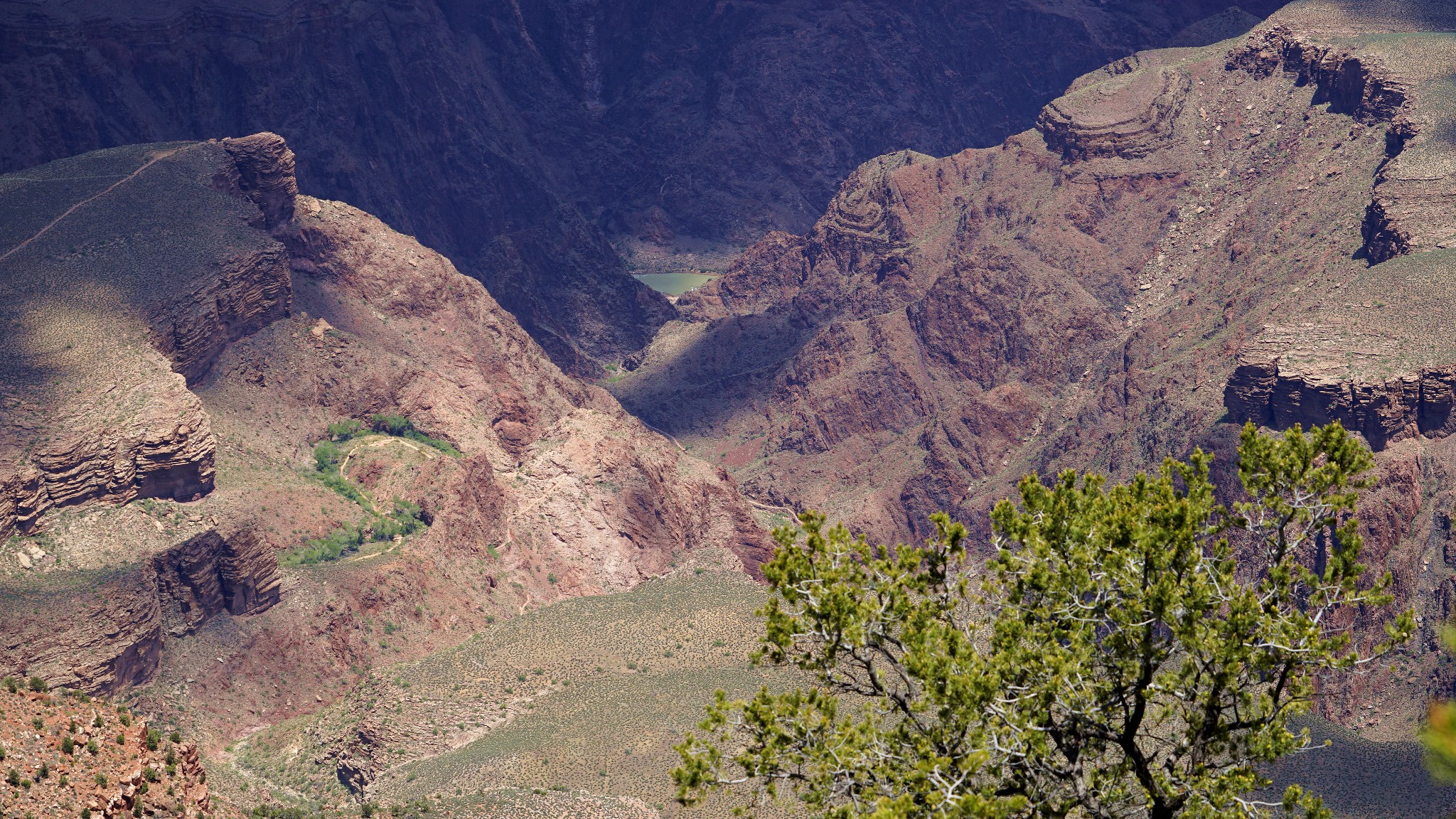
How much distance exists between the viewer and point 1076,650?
1657 inches

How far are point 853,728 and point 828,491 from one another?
123m

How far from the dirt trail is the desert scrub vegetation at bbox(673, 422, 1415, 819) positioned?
93.4m

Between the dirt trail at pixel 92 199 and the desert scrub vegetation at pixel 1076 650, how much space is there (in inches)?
3676

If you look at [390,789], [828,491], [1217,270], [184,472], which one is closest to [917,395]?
[828,491]

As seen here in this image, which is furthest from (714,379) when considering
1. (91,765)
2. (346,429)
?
(91,765)

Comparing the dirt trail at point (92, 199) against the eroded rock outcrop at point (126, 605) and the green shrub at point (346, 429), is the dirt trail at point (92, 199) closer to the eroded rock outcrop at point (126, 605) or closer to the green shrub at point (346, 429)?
the green shrub at point (346, 429)

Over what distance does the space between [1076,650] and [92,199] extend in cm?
10676

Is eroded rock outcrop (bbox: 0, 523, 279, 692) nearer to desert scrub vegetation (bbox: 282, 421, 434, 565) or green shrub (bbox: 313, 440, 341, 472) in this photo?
desert scrub vegetation (bbox: 282, 421, 434, 565)

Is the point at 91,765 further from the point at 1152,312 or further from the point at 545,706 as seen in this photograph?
the point at 1152,312

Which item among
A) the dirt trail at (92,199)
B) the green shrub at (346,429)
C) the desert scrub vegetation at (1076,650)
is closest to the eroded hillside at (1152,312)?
the green shrub at (346,429)

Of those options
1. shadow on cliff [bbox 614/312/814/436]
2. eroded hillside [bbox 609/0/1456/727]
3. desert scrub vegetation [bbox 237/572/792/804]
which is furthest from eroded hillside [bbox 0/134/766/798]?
eroded hillside [bbox 609/0/1456/727]

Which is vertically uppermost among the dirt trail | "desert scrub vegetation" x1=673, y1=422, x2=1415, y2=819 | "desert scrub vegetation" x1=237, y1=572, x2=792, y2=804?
"desert scrub vegetation" x1=673, y1=422, x2=1415, y2=819

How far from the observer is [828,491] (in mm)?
164750

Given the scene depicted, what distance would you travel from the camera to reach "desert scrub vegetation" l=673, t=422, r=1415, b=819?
4109 centimetres
